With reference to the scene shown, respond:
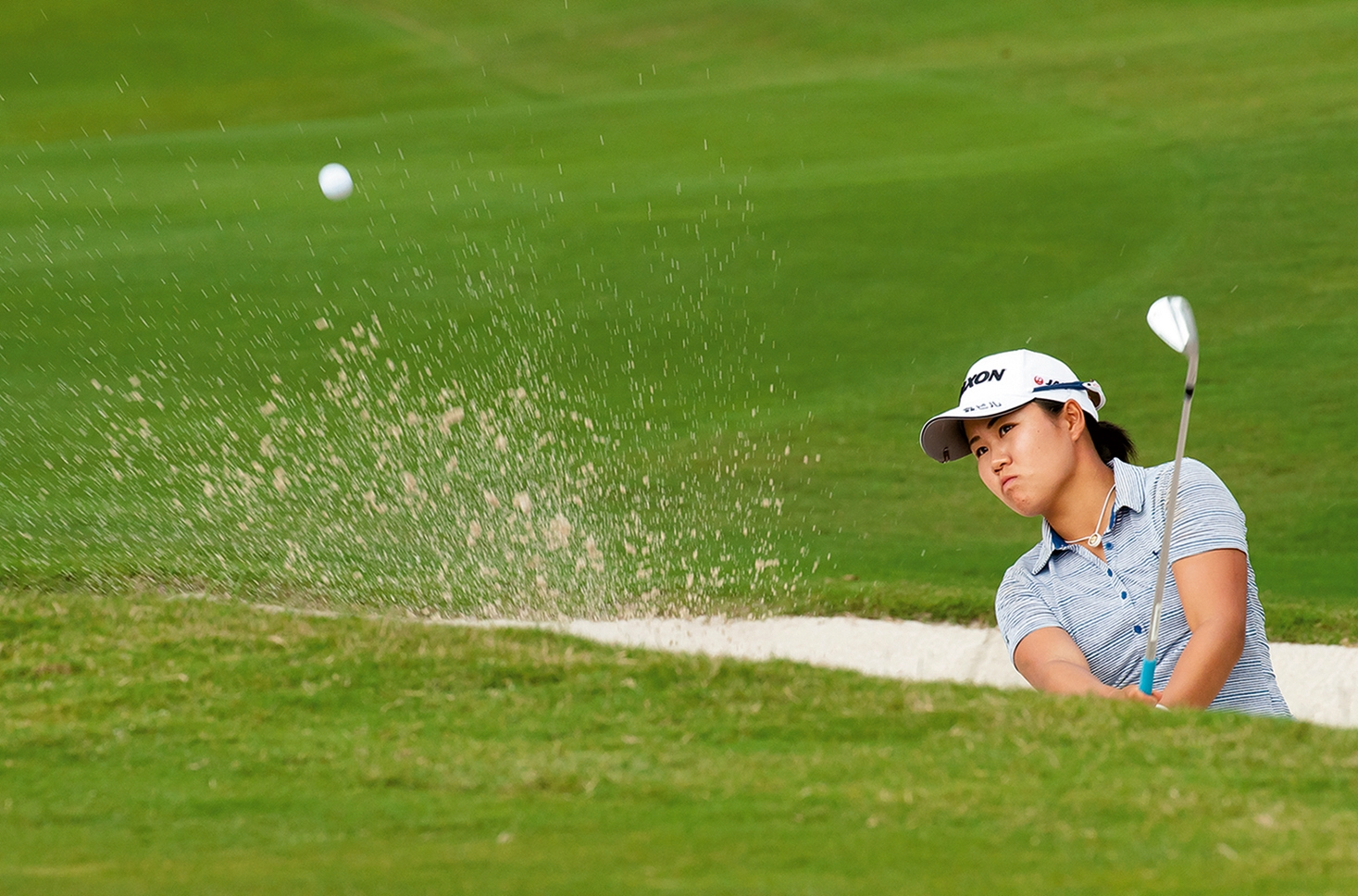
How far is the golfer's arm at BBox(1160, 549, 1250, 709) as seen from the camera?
326cm

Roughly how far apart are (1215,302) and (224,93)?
41.0 ft

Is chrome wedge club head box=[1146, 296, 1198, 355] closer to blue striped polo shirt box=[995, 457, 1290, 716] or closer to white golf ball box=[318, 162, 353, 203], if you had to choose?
blue striped polo shirt box=[995, 457, 1290, 716]

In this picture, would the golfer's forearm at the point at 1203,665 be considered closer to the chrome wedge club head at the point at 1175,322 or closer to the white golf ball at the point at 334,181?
the chrome wedge club head at the point at 1175,322

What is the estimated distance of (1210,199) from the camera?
11.0 meters

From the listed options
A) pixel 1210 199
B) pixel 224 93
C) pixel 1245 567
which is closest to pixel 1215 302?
pixel 1210 199

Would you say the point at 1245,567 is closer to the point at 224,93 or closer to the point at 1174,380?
the point at 1174,380

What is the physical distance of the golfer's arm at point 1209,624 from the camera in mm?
3262

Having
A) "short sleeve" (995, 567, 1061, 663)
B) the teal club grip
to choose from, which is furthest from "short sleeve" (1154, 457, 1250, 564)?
"short sleeve" (995, 567, 1061, 663)

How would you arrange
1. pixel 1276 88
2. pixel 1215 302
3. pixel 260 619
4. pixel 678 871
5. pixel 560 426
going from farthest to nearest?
1. pixel 1276 88
2. pixel 1215 302
3. pixel 560 426
4. pixel 260 619
5. pixel 678 871

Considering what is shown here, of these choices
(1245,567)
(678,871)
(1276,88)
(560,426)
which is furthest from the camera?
(1276,88)

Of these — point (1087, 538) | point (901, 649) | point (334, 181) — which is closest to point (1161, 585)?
point (1087, 538)

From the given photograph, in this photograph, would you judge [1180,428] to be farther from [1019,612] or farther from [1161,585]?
[1019,612]

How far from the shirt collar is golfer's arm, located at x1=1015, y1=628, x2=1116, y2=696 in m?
0.19

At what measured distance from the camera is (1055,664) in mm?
3496
